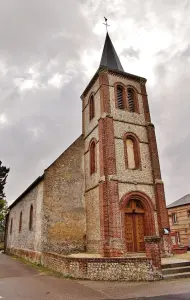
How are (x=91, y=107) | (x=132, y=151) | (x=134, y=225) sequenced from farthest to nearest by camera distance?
(x=91, y=107) → (x=132, y=151) → (x=134, y=225)

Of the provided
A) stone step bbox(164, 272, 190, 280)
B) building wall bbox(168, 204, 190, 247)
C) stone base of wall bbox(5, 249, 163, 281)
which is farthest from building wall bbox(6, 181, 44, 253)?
building wall bbox(168, 204, 190, 247)

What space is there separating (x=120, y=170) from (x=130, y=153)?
181 centimetres

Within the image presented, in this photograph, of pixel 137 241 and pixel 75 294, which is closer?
pixel 75 294

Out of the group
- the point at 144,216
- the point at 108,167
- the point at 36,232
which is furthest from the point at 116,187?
the point at 36,232

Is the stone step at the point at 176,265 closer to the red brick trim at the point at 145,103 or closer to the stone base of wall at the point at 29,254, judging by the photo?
the stone base of wall at the point at 29,254

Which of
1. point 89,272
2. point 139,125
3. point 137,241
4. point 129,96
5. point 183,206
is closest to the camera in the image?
point 89,272

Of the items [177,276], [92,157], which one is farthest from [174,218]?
Answer: [177,276]

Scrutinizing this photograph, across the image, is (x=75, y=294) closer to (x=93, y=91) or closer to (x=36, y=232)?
(x=36, y=232)

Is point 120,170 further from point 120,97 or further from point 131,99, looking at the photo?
point 131,99

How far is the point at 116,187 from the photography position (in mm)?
14203

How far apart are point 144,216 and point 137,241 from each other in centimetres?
160

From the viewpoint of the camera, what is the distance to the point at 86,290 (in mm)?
8445

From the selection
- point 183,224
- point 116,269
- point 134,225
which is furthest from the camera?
point 183,224

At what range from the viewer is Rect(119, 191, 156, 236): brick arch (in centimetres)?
1430
